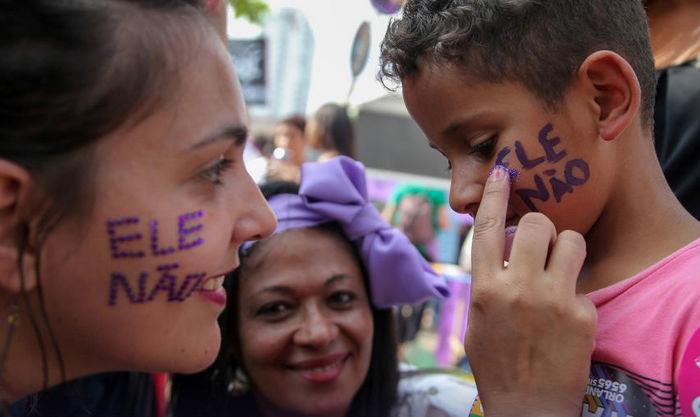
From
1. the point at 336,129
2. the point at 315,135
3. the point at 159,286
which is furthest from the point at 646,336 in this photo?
the point at 315,135

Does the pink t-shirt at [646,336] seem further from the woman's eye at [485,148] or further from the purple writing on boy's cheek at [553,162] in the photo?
the woman's eye at [485,148]

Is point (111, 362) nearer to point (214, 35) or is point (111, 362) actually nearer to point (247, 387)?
point (214, 35)

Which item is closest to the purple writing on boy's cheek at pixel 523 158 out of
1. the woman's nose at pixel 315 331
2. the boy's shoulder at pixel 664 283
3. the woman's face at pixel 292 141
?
the boy's shoulder at pixel 664 283

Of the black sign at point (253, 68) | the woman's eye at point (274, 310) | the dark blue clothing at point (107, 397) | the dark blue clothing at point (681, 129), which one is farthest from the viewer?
the black sign at point (253, 68)

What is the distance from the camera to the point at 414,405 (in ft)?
7.99

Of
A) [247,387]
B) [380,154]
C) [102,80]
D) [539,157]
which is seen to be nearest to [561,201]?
[539,157]

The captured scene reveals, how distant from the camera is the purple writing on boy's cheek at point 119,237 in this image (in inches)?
46.7

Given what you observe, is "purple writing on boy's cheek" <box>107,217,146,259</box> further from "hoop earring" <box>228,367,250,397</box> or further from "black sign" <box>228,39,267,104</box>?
"black sign" <box>228,39,267,104</box>

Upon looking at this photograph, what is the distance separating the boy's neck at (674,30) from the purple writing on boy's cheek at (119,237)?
139 cm

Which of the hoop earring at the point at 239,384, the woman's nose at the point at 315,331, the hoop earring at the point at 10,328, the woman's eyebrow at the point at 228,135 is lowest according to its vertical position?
the hoop earring at the point at 239,384

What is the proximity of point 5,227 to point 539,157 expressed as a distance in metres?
0.96

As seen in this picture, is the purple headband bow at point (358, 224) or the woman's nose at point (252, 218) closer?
the woman's nose at point (252, 218)

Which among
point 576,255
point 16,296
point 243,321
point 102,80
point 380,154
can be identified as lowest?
point 380,154

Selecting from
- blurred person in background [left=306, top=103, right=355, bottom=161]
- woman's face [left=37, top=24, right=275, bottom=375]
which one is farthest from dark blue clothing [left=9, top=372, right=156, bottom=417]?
blurred person in background [left=306, top=103, right=355, bottom=161]
